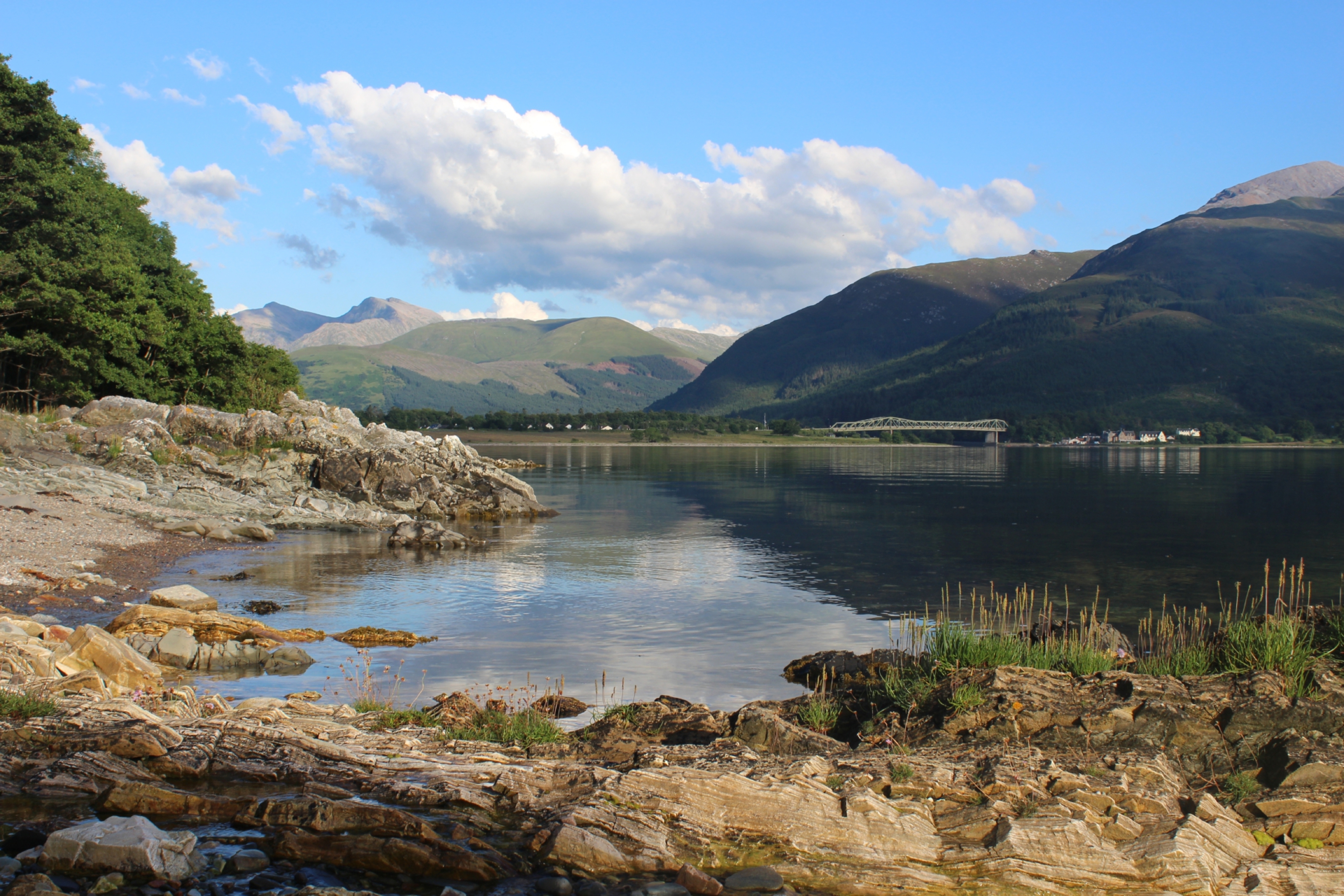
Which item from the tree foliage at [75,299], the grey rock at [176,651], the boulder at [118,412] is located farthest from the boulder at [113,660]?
the tree foliage at [75,299]

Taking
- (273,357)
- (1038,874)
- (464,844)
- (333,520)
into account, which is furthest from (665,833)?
(273,357)

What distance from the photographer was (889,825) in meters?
8.36

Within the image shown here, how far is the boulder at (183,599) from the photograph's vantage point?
1906cm

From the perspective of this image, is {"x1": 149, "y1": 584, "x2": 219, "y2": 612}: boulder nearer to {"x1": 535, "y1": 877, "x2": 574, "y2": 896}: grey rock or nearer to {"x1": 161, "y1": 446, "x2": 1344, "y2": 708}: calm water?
{"x1": 161, "y1": 446, "x2": 1344, "y2": 708}: calm water

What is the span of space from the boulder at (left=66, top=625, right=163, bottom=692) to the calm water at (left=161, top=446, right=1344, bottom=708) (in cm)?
178

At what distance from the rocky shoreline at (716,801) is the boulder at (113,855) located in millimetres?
18

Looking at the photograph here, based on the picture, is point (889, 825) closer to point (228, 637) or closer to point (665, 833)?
point (665, 833)

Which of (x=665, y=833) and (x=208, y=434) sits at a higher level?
(x=208, y=434)

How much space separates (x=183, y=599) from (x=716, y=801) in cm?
1534

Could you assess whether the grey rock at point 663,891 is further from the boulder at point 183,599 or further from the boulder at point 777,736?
the boulder at point 183,599

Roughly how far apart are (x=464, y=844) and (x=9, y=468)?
122 feet

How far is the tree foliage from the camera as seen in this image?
49938 millimetres

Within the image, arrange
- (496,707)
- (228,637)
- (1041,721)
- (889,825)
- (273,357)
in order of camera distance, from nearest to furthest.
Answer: (889,825), (1041,721), (496,707), (228,637), (273,357)

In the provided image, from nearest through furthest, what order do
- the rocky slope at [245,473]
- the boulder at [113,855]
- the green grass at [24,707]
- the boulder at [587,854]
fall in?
the boulder at [113,855] → the boulder at [587,854] → the green grass at [24,707] → the rocky slope at [245,473]
